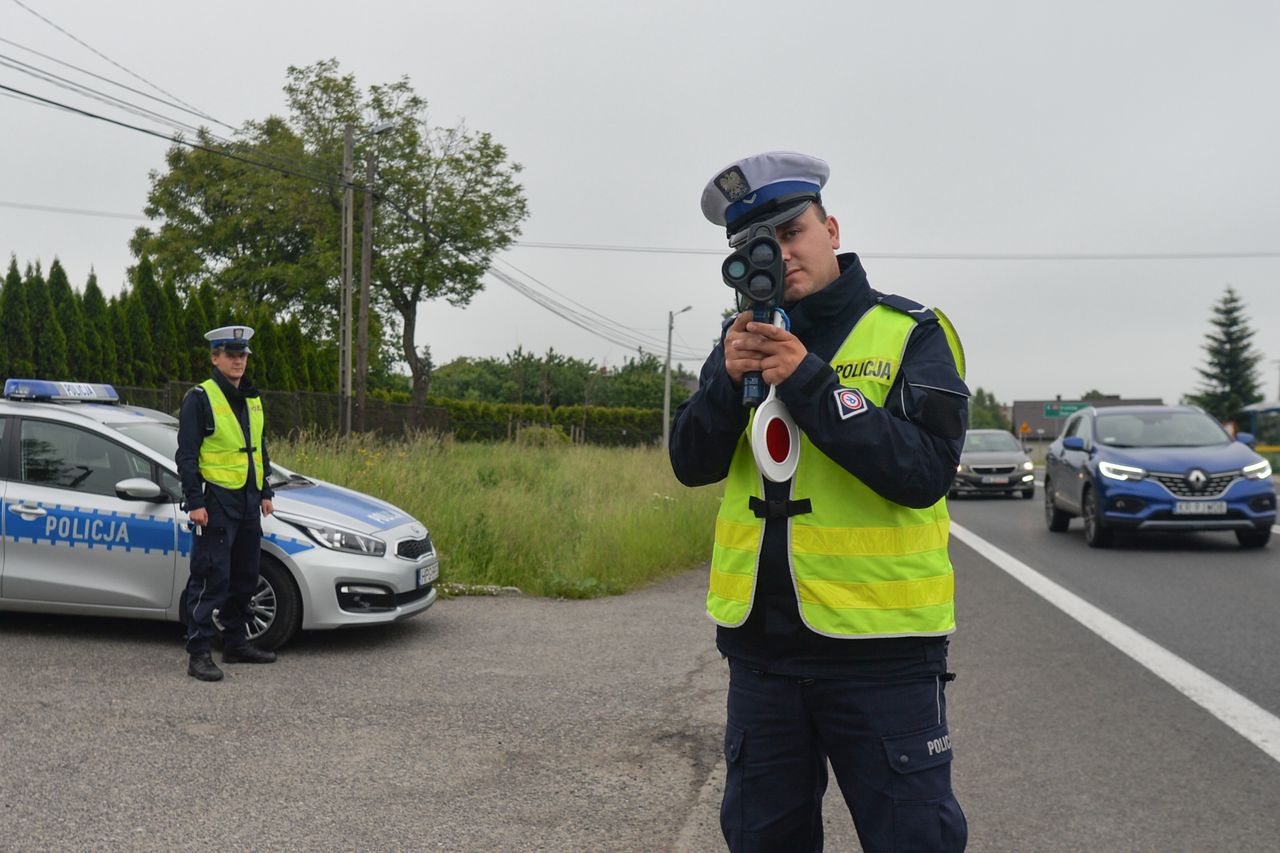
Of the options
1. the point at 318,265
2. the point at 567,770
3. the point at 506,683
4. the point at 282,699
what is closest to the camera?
the point at 567,770

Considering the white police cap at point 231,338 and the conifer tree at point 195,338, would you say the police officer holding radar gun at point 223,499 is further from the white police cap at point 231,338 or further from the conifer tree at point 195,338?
the conifer tree at point 195,338

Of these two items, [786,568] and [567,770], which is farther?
[567,770]

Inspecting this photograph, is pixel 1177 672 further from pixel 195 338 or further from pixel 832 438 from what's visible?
pixel 195 338

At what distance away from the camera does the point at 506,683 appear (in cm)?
642

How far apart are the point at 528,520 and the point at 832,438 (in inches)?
374

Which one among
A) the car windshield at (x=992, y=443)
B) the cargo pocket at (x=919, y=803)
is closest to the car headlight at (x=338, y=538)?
the cargo pocket at (x=919, y=803)

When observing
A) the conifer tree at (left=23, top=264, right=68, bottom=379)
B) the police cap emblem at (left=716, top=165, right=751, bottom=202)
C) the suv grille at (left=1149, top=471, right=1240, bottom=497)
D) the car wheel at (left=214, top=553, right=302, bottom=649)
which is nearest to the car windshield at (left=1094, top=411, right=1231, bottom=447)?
the suv grille at (left=1149, top=471, right=1240, bottom=497)

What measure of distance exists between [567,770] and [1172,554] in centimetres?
968

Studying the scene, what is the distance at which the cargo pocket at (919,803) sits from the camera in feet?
7.27

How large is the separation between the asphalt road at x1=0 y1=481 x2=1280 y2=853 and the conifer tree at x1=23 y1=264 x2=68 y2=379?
1709cm

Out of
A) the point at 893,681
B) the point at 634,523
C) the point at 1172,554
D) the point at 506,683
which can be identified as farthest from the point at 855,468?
the point at 1172,554

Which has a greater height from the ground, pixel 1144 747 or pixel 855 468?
pixel 855 468

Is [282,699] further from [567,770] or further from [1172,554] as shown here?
[1172,554]

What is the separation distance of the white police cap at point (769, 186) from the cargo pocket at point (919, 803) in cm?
101
